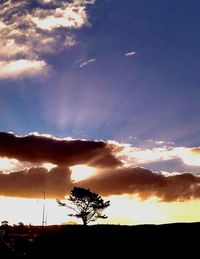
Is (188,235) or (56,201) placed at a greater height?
(56,201)

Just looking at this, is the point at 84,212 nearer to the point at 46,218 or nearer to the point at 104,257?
the point at 46,218

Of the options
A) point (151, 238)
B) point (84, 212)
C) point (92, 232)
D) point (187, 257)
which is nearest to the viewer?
point (187, 257)

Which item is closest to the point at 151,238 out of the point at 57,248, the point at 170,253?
the point at 170,253

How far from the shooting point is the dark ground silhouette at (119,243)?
4031cm

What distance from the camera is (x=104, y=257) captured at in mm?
39625

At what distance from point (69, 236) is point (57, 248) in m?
5.99

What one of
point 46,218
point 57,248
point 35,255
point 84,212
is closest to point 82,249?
point 57,248

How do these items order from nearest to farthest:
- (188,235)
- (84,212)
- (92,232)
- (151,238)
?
(188,235)
(151,238)
(92,232)
(84,212)

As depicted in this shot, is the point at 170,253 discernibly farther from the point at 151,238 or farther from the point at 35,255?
the point at 35,255

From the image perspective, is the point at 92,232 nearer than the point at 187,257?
No

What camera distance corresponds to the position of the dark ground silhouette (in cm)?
4031

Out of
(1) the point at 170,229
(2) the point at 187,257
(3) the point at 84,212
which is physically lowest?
(2) the point at 187,257

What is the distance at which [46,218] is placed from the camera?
8219 cm

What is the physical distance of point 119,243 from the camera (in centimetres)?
4519
